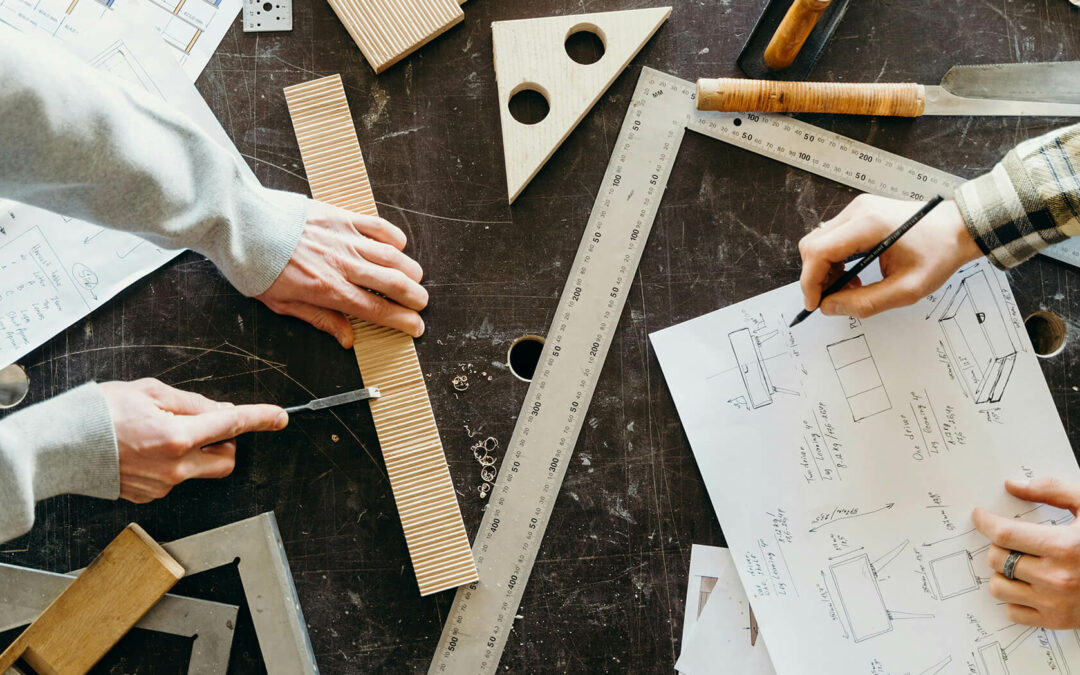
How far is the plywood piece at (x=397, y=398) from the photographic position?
5.05ft

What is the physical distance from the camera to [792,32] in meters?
1.50

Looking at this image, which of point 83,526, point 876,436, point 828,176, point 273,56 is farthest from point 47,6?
point 876,436

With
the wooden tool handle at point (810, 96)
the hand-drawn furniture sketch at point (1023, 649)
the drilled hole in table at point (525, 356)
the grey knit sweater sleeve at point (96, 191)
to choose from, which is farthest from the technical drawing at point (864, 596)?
the grey knit sweater sleeve at point (96, 191)

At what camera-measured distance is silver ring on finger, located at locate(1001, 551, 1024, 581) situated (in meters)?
1.47

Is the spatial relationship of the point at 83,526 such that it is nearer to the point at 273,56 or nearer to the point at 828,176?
the point at 273,56

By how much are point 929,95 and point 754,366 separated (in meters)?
0.77

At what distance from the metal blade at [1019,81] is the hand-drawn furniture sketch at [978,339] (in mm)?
442

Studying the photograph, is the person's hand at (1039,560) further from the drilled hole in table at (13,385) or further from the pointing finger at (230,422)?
the drilled hole in table at (13,385)

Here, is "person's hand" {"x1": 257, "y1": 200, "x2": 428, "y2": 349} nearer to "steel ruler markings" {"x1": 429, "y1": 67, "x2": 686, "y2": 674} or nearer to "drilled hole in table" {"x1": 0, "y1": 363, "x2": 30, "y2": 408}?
"steel ruler markings" {"x1": 429, "y1": 67, "x2": 686, "y2": 674}

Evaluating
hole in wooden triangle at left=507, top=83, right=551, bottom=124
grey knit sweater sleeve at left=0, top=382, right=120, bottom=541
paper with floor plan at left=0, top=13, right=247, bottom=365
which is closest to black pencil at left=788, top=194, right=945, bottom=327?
hole in wooden triangle at left=507, top=83, right=551, bottom=124

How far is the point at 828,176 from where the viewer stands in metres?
1.62

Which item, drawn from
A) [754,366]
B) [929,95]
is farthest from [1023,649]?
[929,95]

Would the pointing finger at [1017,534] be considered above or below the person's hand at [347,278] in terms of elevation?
below

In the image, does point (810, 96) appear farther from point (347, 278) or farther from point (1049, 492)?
point (347, 278)
